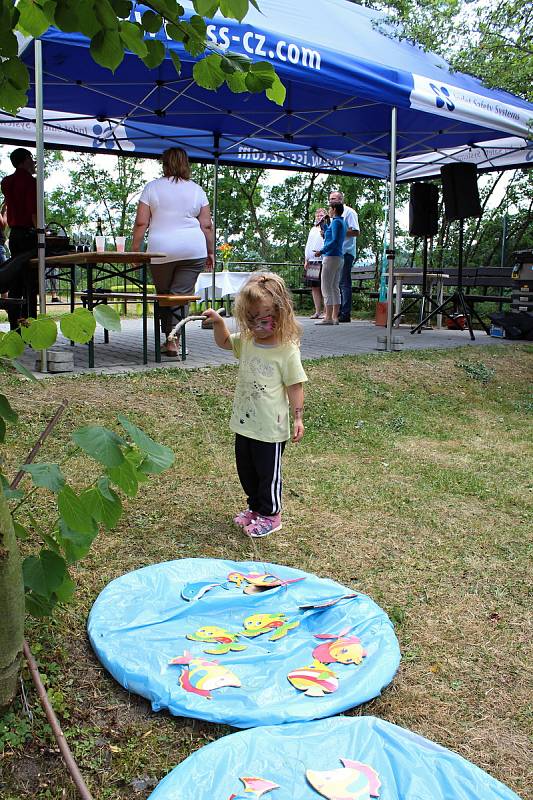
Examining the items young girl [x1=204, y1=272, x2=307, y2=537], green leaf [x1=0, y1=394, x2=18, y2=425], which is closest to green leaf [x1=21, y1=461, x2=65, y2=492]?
green leaf [x1=0, y1=394, x2=18, y2=425]

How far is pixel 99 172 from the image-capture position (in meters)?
21.9

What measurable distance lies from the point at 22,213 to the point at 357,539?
5029 millimetres

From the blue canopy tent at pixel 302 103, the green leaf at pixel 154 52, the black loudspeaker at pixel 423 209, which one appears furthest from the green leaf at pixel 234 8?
the black loudspeaker at pixel 423 209

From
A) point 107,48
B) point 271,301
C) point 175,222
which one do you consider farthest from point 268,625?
point 175,222

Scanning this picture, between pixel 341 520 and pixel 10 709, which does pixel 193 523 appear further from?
pixel 10 709

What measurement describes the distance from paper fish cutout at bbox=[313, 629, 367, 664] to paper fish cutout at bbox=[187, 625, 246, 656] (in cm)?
26

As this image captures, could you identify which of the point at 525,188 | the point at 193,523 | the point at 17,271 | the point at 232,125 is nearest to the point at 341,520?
the point at 193,523

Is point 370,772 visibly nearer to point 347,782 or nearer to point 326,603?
point 347,782

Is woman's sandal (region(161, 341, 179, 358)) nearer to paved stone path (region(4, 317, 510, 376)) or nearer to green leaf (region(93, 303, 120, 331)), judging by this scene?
paved stone path (region(4, 317, 510, 376))

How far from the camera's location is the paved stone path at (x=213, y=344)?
6301 millimetres

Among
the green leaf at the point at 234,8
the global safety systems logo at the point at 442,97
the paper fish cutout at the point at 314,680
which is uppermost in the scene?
the global safety systems logo at the point at 442,97

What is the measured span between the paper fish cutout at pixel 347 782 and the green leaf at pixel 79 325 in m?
1.19

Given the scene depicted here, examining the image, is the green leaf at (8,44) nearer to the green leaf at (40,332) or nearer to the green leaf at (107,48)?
the green leaf at (107,48)

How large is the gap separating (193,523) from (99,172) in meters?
20.4
